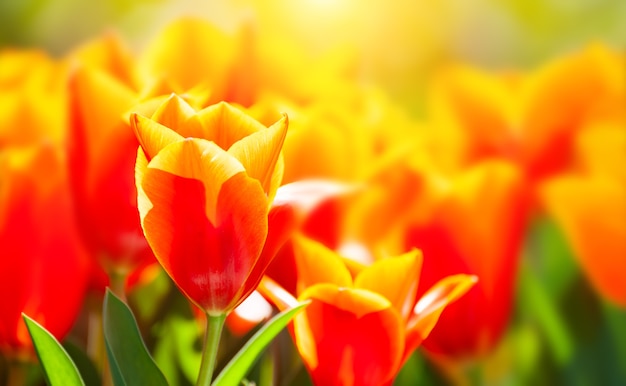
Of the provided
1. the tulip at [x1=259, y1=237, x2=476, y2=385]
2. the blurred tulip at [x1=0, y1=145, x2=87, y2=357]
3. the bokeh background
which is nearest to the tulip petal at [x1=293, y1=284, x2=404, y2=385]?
the tulip at [x1=259, y1=237, x2=476, y2=385]

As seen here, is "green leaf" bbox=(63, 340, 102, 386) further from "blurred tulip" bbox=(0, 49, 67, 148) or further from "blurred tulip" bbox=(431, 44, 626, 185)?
"blurred tulip" bbox=(431, 44, 626, 185)

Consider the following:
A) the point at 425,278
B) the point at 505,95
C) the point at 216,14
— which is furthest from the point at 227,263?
the point at 216,14

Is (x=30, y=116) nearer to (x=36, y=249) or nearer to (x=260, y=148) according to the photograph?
(x=36, y=249)

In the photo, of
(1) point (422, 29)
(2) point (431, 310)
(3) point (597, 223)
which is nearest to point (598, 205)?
(3) point (597, 223)

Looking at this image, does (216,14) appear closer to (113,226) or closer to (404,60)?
(404,60)

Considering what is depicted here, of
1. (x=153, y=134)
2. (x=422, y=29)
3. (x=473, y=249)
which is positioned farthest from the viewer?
(x=422, y=29)
